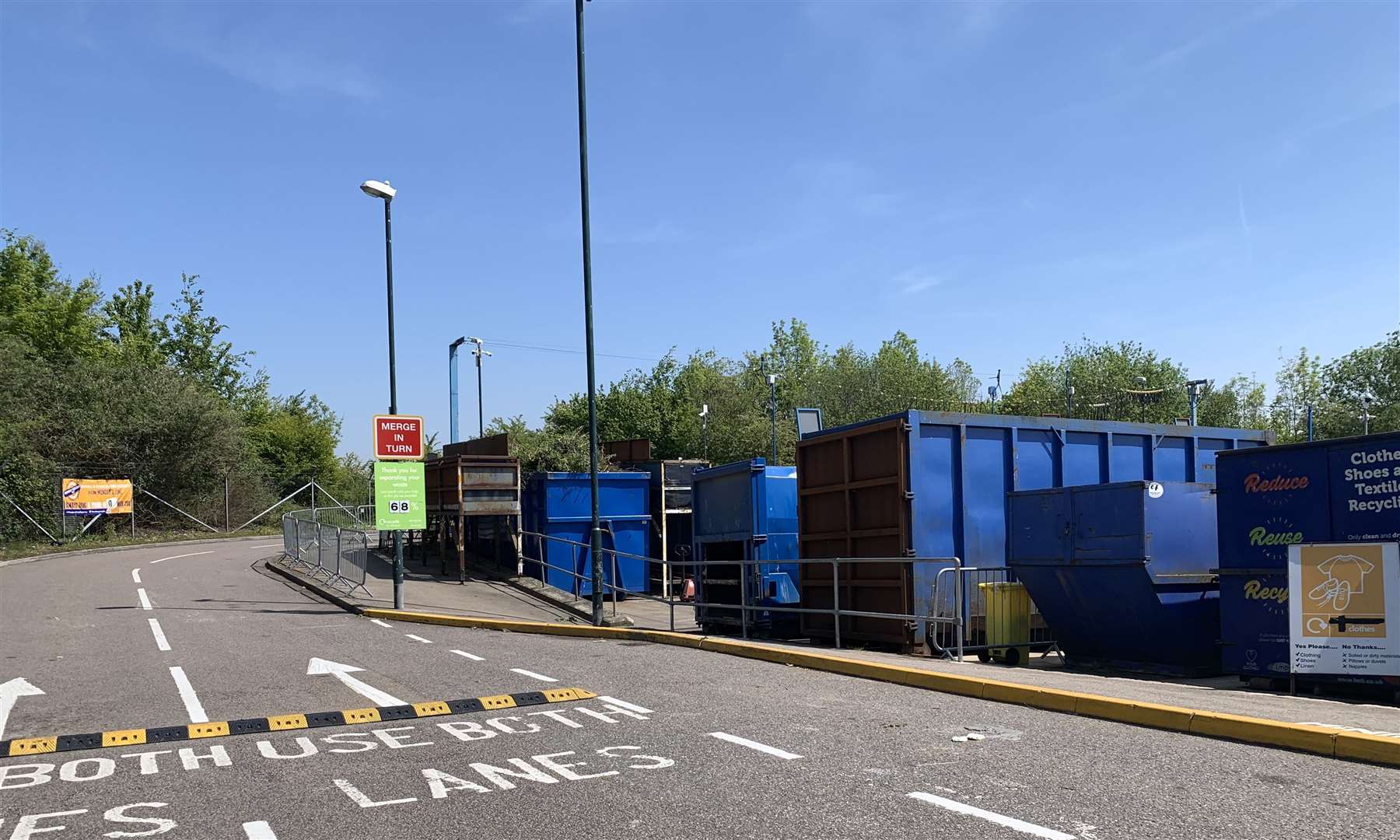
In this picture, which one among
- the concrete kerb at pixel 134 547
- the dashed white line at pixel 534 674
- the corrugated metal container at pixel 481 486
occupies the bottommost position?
the concrete kerb at pixel 134 547

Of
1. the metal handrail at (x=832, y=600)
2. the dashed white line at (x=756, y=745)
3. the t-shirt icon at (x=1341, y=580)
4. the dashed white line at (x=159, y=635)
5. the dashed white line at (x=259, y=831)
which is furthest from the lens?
the dashed white line at (x=159, y=635)

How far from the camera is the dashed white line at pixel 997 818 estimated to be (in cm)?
497

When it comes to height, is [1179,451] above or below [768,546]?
above

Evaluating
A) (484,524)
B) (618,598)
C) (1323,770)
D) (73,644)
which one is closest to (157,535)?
(484,524)

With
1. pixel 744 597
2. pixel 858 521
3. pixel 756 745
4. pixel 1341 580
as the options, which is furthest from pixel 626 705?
pixel 744 597

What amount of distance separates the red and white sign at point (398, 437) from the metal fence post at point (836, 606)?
8.20 meters

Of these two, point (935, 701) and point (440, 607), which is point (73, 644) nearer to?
point (440, 607)

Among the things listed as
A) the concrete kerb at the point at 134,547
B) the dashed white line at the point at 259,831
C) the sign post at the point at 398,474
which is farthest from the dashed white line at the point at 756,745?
the concrete kerb at the point at 134,547

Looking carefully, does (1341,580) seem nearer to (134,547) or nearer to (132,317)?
(134,547)

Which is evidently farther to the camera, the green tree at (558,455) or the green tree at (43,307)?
the green tree at (43,307)

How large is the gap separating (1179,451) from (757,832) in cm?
1179

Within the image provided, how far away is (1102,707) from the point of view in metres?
8.21

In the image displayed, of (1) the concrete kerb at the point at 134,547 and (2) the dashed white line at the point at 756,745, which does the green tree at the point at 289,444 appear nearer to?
(1) the concrete kerb at the point at 134,547

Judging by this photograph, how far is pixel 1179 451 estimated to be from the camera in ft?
48.9
